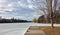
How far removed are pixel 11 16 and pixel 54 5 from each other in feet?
5.10

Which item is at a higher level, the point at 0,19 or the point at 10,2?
the point at 10,2

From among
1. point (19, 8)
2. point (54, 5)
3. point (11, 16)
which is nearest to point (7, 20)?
point (11, 16)

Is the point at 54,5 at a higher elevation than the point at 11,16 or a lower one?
higher

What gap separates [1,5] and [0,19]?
525mm

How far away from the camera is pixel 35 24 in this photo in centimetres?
560

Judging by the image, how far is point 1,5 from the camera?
575cm

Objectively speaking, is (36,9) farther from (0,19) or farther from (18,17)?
(0,19)

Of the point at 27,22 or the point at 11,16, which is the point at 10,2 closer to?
the point at 11,16

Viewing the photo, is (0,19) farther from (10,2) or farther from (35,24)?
(35,24)

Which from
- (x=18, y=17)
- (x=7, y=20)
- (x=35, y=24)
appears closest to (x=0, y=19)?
(x=7, y=20)

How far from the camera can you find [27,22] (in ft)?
18.3

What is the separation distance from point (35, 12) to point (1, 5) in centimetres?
126

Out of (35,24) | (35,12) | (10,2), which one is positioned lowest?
(35,24)

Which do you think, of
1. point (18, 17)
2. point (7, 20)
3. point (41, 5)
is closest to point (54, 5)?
point (41, 5)
